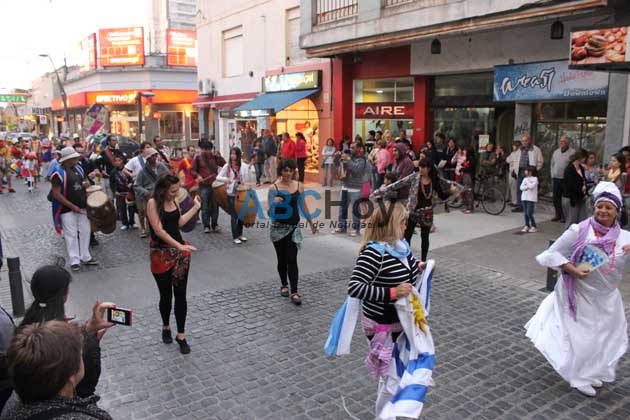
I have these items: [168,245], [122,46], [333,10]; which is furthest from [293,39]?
[122,46]

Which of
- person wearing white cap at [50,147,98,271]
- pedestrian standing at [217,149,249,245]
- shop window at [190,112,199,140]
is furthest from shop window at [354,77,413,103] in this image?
shop window at [190,112,199,140]

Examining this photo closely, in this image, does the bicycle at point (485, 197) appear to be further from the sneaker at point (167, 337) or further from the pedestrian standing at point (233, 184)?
the sneaker at point (167, 337)

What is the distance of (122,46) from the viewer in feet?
148

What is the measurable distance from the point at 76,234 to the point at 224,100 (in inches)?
734

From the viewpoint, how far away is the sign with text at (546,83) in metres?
11.7

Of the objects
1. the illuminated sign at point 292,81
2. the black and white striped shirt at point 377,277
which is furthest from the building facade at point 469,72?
the black and white striped shirt at point 377,277

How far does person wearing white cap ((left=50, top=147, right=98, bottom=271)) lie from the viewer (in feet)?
26.6

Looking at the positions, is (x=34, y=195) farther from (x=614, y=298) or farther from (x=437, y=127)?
(x=614, y=298)

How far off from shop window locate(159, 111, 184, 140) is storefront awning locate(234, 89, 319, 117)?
868 inches

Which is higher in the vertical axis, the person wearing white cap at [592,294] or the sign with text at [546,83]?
the sign with text at [546,83]

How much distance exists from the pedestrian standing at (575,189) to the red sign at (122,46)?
40.4 metres

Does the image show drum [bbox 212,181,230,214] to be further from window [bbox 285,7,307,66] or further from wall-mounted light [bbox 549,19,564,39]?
window [bbox 285,7,307,66]

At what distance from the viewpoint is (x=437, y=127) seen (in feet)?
53.4

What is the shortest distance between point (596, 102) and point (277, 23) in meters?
13.0
